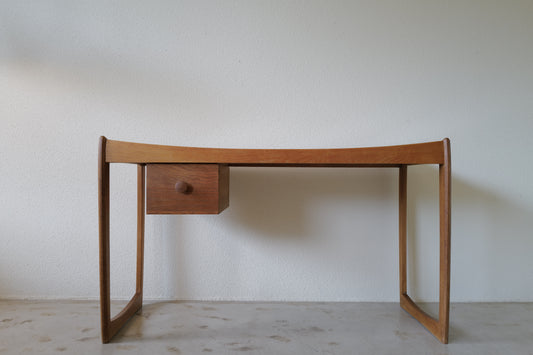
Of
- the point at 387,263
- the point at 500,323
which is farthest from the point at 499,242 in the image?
the point at 387,263

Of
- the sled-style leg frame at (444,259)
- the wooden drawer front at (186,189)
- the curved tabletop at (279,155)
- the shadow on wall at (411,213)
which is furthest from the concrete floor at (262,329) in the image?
the curved tabletop at (279,155)

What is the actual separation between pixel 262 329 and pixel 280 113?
872 mm

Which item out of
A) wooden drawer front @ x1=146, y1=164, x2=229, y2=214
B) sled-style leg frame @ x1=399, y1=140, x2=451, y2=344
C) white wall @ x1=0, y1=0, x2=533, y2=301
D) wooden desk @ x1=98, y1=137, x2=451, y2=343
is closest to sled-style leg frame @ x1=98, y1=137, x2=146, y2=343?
wooden desk @ x1=98, y1=137, x2=451, y2=343

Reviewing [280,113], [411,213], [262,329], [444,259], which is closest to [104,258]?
[262,329]

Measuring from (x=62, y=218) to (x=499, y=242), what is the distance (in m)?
1.96

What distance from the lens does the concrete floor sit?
35.0 inches

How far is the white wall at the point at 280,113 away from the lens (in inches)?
49.3

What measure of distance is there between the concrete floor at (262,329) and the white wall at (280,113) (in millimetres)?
89

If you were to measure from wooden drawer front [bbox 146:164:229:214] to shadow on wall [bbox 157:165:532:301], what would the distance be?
401 mm

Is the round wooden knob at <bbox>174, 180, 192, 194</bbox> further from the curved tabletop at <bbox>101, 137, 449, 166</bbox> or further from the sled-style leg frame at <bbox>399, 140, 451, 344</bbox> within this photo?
the sled-style leg frame at <bbox>399, 140, 451, 344</bbox>

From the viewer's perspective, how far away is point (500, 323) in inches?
41.8

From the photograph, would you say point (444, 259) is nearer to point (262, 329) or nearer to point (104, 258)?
point (262, 329)

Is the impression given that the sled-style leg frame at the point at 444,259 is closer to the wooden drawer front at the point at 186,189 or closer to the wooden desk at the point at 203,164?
the wooden desk at the point at 203,164

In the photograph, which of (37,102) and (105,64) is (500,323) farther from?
(37,102)
